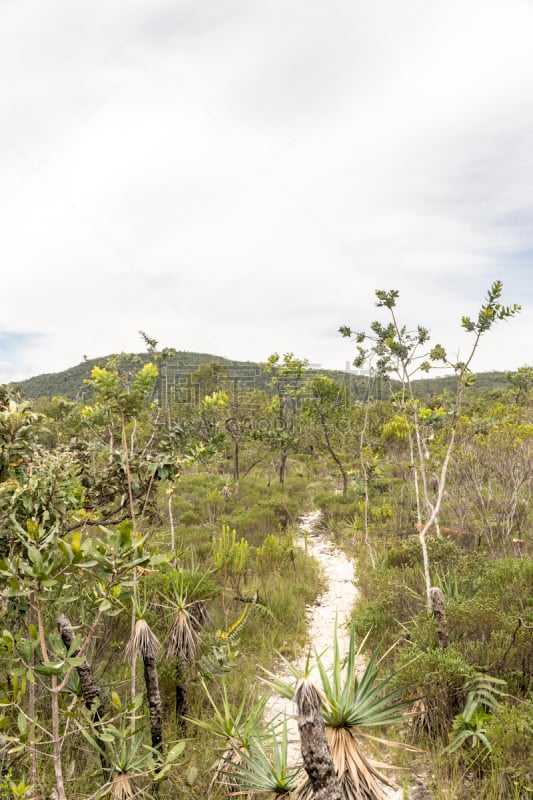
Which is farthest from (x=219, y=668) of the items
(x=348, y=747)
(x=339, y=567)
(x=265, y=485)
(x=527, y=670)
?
(x=265, y=485)

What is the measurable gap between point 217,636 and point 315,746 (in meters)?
2.11

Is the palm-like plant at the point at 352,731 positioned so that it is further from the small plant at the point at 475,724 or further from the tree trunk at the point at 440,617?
the tree trunk at the point at 440,617

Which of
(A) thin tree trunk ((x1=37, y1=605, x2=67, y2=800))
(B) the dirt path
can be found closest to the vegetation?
(A) thin tree trunk ((x1=37, y1=605, x2=67, y2=800))

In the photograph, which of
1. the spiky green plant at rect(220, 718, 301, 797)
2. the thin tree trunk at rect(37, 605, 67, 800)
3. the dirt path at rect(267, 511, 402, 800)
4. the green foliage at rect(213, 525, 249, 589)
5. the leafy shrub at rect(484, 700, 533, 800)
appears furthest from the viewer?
the green foliage at rect(213, 525, 249, 589)

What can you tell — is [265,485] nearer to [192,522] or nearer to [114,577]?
[192,522]

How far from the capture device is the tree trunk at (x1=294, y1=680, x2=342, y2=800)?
204 centimetres

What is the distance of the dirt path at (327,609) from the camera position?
4387mm

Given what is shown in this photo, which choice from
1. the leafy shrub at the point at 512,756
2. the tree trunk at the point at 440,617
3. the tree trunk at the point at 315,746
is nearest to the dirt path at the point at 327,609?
the leafy shrub at the point at 512,756

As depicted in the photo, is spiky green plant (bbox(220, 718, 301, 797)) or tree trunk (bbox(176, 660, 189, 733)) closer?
spiky green plant (bbox(220, 718, 301, 797))

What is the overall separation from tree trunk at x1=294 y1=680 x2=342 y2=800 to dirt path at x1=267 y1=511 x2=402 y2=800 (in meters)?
1.56

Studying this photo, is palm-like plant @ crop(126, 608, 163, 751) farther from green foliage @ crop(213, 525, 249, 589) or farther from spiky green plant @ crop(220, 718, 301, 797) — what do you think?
green foliage @ crop(213, 525, 249, 589)

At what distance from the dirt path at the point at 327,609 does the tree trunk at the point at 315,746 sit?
1.56 meters

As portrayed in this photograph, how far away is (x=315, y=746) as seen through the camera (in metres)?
2.08

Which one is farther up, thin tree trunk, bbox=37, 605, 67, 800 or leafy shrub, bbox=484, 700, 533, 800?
thin tree trunk, bbox=37, 605, 67, 800
